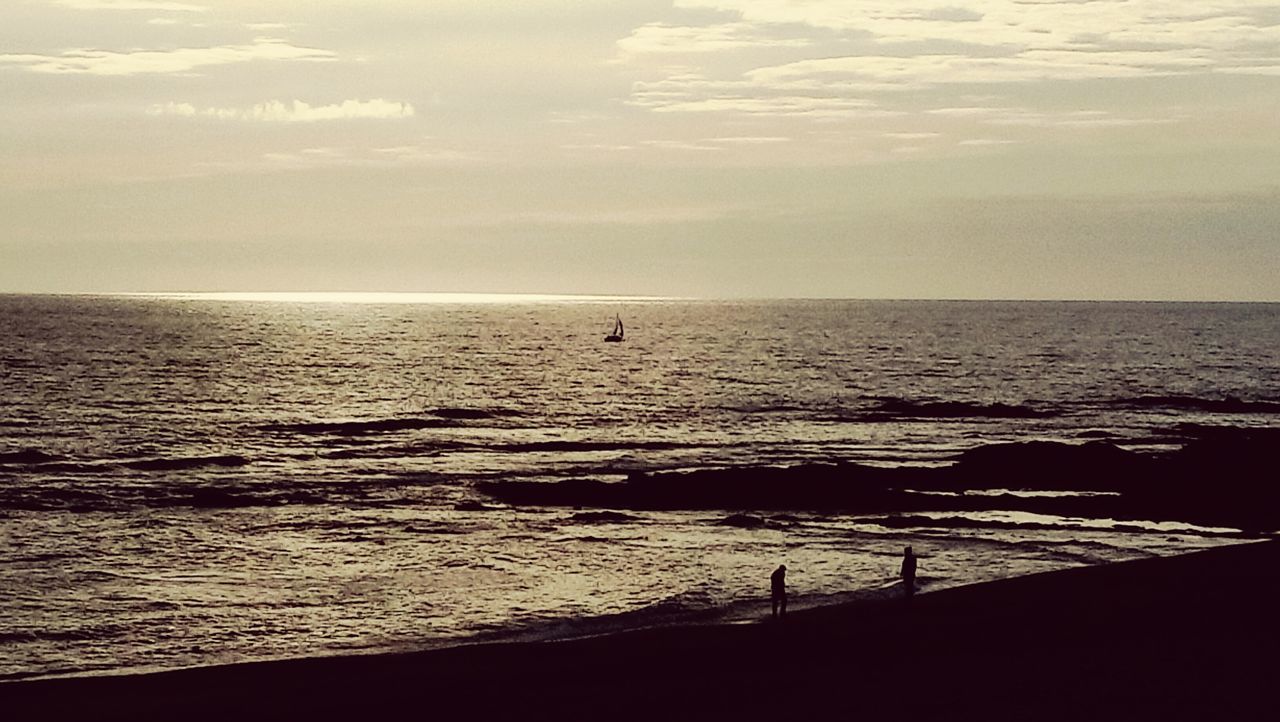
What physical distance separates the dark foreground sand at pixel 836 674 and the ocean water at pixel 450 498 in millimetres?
3611

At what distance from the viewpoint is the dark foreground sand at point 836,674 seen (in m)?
21.6

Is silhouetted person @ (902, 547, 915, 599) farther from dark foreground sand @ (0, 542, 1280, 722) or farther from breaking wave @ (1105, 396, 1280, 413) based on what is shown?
breaking wave @ (1105, 396, 1280, 413)

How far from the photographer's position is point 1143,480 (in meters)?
52.0

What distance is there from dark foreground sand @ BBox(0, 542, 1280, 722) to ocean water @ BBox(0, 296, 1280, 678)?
142 inches

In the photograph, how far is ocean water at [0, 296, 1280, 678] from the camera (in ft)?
106

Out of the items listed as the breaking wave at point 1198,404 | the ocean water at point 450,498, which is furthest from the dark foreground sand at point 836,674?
the breaking wave at point 1198,404

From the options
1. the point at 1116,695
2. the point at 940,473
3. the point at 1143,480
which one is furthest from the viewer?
the point at 940,473

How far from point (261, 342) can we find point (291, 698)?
6870 inches

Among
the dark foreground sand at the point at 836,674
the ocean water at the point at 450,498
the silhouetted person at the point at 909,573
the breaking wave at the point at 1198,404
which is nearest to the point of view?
the dark foreground sand at the point at 836,674

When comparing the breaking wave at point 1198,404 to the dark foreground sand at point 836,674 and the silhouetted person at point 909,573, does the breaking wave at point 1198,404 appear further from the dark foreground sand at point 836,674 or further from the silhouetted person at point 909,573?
the silhouetted person at point 909,573

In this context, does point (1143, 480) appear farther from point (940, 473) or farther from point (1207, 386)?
point (1207, 386)

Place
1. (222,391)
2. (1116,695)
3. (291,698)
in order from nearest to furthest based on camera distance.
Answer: (1116,695), (291,698), (222,391)

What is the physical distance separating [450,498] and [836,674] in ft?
100

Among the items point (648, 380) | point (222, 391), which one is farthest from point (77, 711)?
point (648, 380)
